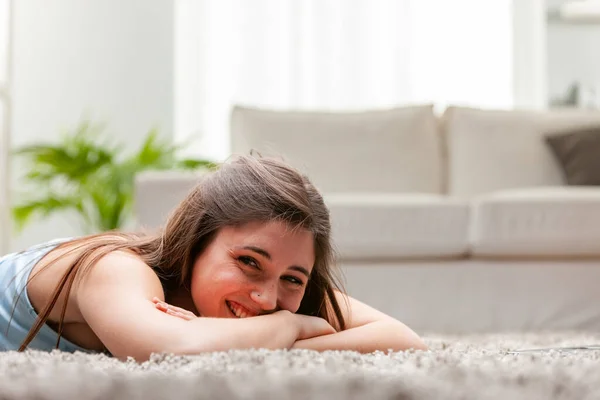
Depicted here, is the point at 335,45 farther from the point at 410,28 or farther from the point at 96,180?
the point at 96,180

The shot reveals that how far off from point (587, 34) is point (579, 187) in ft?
7.28

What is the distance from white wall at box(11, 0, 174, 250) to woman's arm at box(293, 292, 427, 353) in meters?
3.27

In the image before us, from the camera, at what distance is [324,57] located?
4.46 metres

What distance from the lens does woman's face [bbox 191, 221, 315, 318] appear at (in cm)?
108

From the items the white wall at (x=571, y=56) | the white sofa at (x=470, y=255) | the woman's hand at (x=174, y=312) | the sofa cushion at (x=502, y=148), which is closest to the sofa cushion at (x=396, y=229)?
the white sofa at (x=470, y=255)

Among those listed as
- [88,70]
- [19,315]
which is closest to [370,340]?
[19,315]

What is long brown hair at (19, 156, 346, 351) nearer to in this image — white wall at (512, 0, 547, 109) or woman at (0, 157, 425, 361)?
woman at (0, 157, 425, 361)

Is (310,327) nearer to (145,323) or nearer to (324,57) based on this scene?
(145,323)

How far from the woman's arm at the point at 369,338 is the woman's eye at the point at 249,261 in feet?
0.42

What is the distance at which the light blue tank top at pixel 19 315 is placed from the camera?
3.99 feet

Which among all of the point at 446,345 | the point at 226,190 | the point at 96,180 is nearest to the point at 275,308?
the point at 226,190

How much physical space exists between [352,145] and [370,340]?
197 cm

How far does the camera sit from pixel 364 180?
300cm

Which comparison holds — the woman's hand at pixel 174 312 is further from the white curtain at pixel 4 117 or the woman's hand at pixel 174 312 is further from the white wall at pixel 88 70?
the white wall at pixel 88 70
